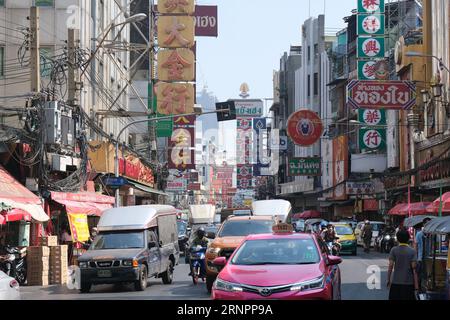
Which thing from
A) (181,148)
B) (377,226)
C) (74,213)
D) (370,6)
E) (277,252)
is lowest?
(377,226)

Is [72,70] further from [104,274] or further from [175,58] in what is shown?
[175,58]

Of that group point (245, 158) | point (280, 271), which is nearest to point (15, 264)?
point (280, 271)

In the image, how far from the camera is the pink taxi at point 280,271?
13.2 meters

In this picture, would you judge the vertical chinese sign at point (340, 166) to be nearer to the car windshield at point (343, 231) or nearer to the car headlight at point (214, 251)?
the car windshield at point (343, 231)

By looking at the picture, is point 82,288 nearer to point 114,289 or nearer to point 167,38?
point 114,289

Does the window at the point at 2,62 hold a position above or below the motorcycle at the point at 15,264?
above

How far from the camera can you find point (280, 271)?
13812mm

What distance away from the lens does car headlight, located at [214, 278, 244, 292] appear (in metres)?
13.3

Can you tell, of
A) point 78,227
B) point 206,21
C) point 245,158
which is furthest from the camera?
point 245,158

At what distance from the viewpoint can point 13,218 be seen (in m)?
26.0

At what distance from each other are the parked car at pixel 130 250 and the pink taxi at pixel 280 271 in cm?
755

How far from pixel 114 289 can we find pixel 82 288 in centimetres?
143

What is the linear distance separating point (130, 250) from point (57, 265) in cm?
516

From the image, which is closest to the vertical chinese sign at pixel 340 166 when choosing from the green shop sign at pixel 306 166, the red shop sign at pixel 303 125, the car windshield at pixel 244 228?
the green shop sign at pixel 306 166
